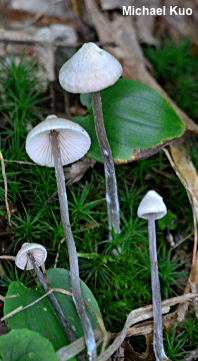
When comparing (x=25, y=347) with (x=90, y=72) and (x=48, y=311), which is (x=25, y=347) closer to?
(x=48, y=311)

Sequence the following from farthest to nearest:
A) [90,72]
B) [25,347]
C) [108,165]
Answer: [108,165] → [90,72] → [25,347]

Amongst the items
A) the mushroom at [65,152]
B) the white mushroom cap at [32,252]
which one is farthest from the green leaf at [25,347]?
the white mushroom cap at [32,252]

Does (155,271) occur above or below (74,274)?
below

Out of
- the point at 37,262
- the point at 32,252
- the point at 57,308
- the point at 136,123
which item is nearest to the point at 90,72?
the point at 136,123

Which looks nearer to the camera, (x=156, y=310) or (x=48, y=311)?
(x=48, y=311)

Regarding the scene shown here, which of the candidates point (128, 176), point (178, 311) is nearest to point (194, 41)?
point (128, 176)

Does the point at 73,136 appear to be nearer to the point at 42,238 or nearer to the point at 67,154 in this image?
the point at 67,154
